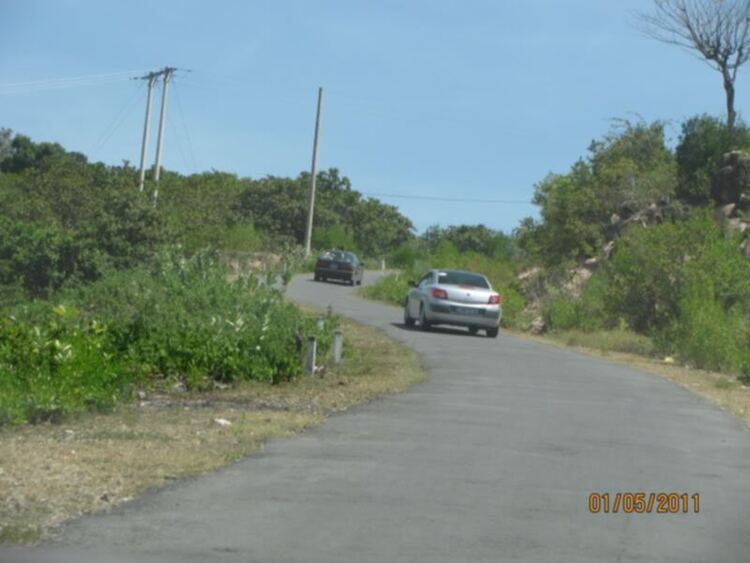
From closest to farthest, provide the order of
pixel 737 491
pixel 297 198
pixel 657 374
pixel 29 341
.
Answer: pixel 737 491 → pixel 29 341 → pixel 657 374 → pixel 297 198

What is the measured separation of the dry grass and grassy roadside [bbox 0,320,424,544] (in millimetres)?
4586

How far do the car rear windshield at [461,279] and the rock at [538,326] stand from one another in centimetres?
823

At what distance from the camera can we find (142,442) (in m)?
11.8

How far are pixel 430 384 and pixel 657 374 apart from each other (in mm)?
6540

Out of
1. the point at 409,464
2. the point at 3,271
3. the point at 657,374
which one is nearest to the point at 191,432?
the point at 409,464

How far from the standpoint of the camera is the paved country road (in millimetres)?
7941

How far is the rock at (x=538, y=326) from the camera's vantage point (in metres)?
40.7

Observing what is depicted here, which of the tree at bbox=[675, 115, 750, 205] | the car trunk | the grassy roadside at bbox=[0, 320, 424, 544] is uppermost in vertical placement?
the tree at bbox=[675, 115, 750, 205]

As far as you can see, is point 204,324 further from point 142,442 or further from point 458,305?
point 458,305

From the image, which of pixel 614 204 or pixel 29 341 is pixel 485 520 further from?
pixel 614 204

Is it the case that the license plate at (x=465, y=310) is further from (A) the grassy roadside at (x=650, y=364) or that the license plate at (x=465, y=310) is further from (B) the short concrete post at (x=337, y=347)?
(B) the short concrete post at (x=337, y=347)

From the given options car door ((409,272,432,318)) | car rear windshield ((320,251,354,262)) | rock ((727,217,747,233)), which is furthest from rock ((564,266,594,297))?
car rear windshield ((320,251,354,262))

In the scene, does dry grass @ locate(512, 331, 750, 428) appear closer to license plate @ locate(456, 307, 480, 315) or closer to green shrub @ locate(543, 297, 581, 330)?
license plate @ locate(456, 307, 480, 315)

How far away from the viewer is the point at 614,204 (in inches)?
2172
